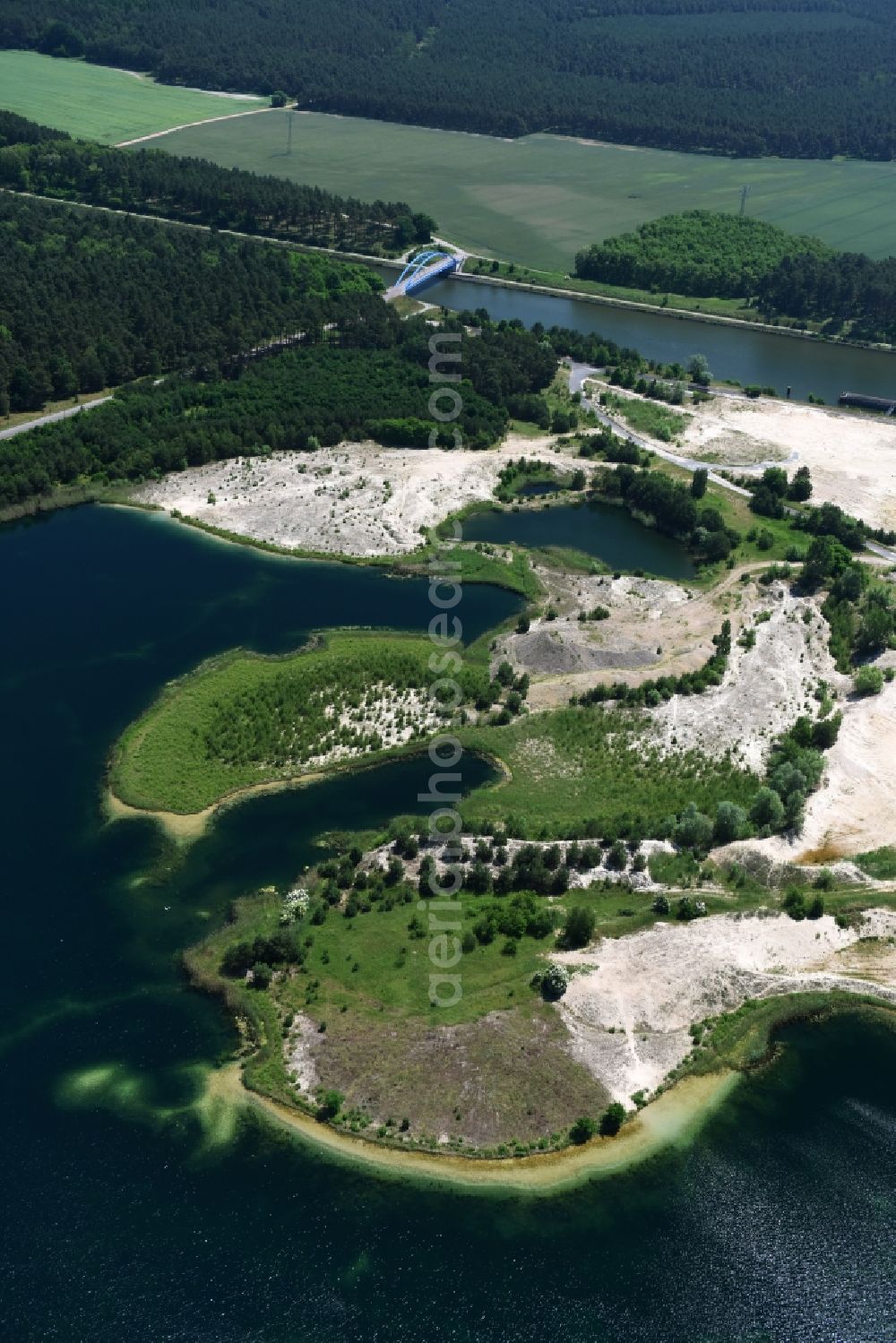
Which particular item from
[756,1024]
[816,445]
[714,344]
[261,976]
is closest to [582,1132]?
[756,1024]

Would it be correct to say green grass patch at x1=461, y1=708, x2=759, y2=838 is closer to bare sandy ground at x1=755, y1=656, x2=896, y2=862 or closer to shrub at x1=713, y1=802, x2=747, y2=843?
shrub at x1=713, y1=802, x2=747, y2=843

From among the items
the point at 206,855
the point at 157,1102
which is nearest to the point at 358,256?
the point at 206,855

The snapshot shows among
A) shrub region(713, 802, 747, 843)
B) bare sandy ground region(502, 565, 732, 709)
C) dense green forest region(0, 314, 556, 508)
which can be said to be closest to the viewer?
shrub region(713, 802, 747, 843)

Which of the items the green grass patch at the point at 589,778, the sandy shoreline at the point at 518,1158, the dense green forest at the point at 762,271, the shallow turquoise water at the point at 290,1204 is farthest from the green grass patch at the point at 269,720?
the dense green forest at the point at 762,271

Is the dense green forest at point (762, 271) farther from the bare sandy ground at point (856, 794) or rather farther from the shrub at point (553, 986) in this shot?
the shrub at point (553, 986)

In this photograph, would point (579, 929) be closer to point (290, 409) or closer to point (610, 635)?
point (610, 635)

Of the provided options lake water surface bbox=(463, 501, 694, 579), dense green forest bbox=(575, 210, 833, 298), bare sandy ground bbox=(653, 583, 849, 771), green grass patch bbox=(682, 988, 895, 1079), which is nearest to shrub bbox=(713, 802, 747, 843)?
bare sandy ground bbox=(653, 583, 849, 771)

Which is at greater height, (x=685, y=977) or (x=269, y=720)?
(x=269, y=720)
